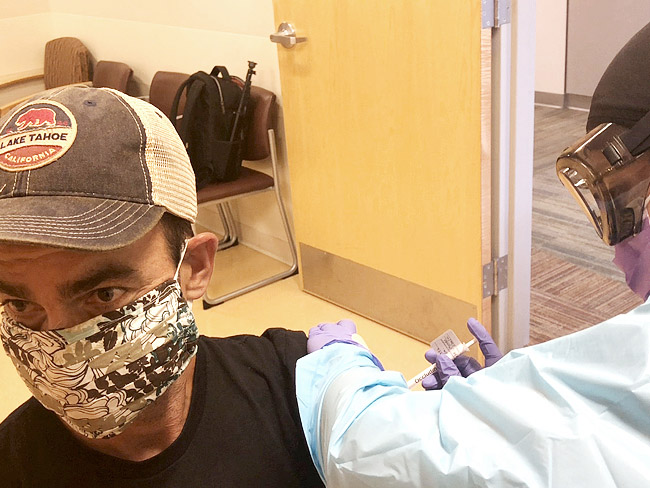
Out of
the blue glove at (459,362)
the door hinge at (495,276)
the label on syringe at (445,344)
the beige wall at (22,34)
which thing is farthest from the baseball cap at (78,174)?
the beige wall at (22,34)

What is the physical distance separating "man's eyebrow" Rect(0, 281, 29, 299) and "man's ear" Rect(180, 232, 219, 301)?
0.77 ft

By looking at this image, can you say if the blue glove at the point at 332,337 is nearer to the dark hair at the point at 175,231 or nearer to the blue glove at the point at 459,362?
the blue glove at the point at 459,362

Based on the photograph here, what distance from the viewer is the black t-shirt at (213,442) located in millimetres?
1082

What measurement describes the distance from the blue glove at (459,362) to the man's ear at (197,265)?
54 centimetres

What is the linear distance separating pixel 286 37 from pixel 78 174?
1.99 metres

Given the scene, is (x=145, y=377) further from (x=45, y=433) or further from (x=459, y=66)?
(x=459, y=66)

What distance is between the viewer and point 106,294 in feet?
3.43

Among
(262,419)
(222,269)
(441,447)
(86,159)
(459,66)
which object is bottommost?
(222,269)

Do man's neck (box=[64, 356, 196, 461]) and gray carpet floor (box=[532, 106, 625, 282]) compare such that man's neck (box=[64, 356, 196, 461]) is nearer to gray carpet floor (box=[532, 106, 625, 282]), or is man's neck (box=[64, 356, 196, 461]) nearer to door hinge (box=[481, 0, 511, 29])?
door hinge (box=[481, 0, 511, 29])

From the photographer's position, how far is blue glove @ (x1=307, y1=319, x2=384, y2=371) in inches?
51.3

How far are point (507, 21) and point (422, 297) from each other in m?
1.03

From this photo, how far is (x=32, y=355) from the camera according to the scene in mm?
1044

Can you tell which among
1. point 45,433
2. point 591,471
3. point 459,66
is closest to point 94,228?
point 45,433

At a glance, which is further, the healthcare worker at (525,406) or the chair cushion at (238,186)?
the chair cushion at (238,186)
